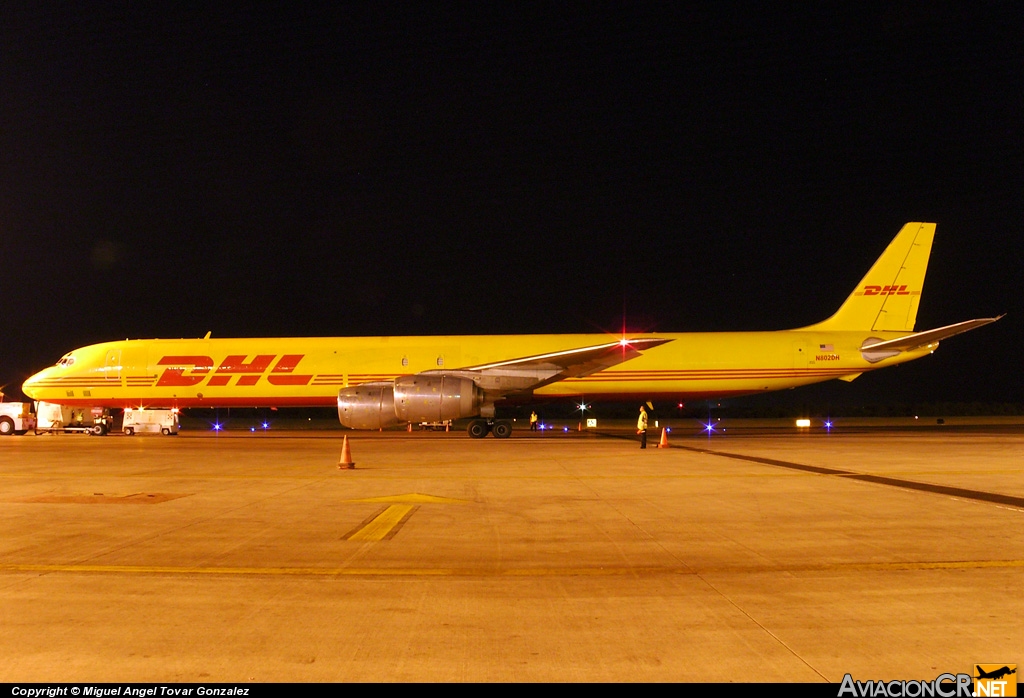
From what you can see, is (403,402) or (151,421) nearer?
(403,402)

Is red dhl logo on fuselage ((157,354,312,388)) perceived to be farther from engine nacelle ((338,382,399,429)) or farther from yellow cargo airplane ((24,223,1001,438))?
engine nacelle ((338,382,399,429))

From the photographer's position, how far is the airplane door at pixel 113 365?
27609 mm

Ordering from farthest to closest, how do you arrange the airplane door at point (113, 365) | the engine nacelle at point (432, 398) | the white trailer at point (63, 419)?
the white trailer at point (63, 419)
the airplane door at point (113, 365)
the engine nacelle at point (432, 398)

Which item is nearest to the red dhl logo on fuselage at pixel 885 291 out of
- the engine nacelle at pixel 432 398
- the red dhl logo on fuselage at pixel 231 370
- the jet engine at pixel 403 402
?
the engine nacelle at pixel 432 398

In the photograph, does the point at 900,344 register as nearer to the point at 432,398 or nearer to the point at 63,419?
the point at 432,398

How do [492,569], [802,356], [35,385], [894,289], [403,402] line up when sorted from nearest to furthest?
1. [492,569]
2. [403,402]
3. [802,356]
4. [894,289]
5. [35,385]

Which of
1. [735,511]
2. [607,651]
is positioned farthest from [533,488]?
[607,651]

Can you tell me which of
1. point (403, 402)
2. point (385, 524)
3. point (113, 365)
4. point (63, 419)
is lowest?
point (385, 524)

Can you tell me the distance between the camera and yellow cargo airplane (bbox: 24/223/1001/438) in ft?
85.3

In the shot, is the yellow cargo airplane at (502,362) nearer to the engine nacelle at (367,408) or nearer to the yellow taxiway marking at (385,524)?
the engine nacelle at (367,408)

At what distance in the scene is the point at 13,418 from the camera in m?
30.2

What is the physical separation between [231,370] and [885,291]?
84.9 ft

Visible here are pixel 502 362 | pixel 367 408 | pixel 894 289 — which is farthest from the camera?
pixel 894 289

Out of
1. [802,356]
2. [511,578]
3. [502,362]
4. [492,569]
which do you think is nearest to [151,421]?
[502,362]
